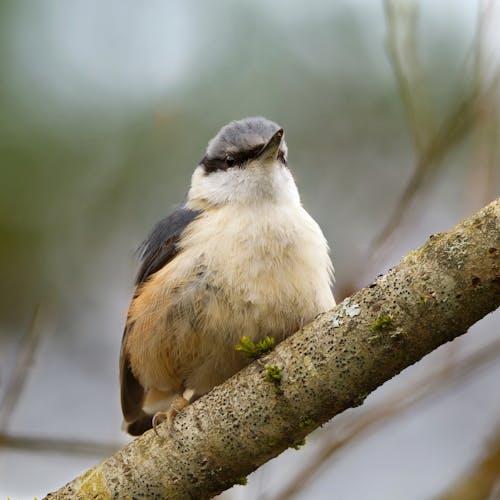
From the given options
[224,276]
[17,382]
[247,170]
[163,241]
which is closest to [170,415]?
[224,276]

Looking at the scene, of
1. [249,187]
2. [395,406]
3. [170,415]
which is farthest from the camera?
[249,187]

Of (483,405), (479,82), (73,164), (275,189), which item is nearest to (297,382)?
(275,189)

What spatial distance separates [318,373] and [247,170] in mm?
1335

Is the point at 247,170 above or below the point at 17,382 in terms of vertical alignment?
above

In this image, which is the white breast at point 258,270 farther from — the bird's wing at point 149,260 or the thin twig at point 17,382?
the thin twig at point 17,382

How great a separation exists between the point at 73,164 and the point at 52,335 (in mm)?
1304

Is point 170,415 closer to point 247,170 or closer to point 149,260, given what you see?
point 149,260

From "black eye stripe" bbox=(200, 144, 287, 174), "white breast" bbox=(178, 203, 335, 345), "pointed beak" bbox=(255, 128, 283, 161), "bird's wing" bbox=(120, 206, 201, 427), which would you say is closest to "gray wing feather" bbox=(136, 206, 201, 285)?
"bird's wing" bbox=(120, 206, 201, 427)

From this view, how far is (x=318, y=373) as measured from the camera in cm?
239

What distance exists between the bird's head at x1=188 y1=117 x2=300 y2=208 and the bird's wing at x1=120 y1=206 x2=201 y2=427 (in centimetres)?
12

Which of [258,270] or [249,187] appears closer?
[258,270]

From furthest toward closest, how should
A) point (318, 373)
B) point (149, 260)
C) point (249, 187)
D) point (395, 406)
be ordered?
point (149, 260)
point (249, 187)
point (395, 406)
point (318, 373)

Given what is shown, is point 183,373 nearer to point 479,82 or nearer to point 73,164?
point 479,82

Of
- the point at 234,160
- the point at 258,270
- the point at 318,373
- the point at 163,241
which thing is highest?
the point at 234,160
